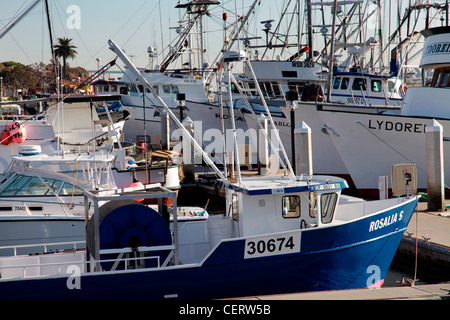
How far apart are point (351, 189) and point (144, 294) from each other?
42.7 ft

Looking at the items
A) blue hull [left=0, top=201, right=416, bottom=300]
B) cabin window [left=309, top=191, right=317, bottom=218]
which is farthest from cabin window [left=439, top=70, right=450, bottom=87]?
cabin window [left=309, top=191, right=317, bottom=218]

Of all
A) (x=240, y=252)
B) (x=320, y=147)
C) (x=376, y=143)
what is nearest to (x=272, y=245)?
(x=240, y=252)

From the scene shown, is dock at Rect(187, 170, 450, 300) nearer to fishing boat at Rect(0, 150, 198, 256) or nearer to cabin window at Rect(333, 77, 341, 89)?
fishing boat at Rect(0, 150, 198, 256)

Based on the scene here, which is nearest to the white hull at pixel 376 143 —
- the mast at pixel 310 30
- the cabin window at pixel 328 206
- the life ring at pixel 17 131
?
the cabin window at pixel 328 206

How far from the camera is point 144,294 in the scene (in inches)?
364

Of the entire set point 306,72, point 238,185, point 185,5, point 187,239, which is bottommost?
point 187,239

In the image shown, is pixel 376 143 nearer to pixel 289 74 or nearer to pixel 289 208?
pixel 289 208

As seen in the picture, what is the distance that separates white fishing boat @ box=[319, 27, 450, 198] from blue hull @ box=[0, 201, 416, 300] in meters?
8.44

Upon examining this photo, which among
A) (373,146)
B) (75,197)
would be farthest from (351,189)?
(75,197)

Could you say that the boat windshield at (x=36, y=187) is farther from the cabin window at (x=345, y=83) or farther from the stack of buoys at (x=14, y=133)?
the cabin window at (x=345, y=83)

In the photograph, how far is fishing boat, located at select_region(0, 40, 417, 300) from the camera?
9.11 meters

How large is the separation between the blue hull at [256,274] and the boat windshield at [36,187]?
5256mm
